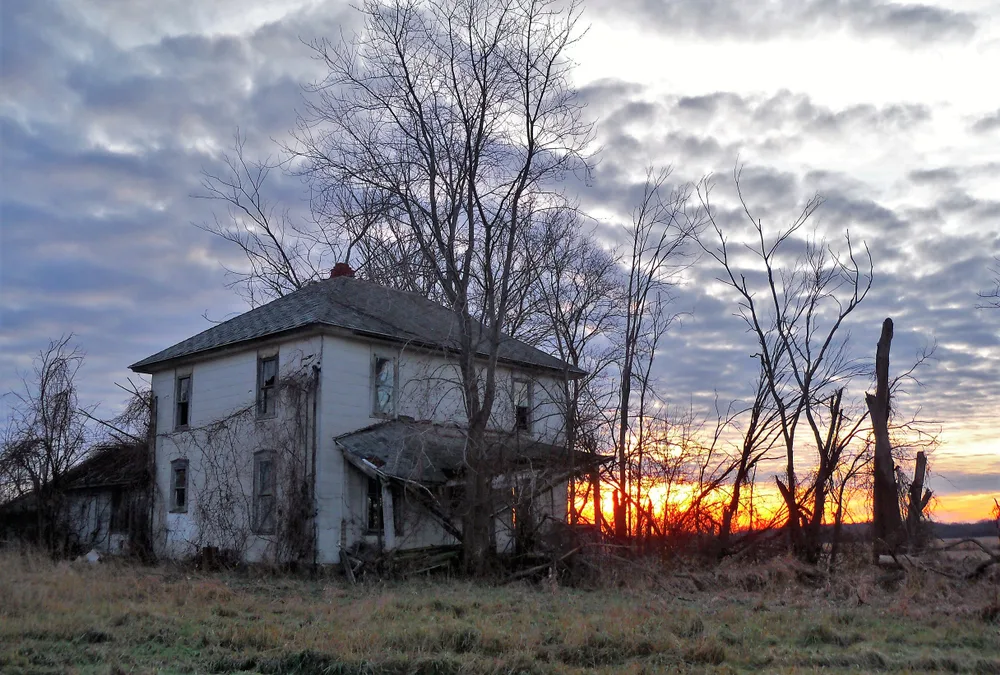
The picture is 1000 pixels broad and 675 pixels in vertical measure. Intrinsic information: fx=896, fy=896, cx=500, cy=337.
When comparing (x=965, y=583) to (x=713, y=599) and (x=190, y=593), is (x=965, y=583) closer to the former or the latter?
(x=713, y=599)

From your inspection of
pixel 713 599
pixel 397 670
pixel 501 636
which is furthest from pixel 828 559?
pixel 397 670

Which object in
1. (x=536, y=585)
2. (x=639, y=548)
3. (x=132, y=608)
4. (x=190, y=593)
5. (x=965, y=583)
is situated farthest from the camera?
(x=639, y=548)

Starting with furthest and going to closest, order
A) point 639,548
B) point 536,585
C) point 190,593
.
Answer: point 639,548, point 536,585, point 190,593

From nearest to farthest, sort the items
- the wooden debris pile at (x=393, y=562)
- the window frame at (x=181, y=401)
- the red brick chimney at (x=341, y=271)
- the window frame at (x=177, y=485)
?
1. the wooden debris pile at (x=393, y=562)
2. the window frame at (x=177, y=485)
3. the window frame at (x=181, y=401)
4. the red brick chimney at (x=341, y=271)

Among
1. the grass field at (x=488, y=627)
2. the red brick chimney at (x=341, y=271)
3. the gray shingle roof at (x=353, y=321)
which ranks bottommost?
the grass field at (x=488, y=627)

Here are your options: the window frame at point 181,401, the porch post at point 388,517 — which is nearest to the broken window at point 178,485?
the window frame at point 181,401

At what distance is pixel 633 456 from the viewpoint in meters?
22.7

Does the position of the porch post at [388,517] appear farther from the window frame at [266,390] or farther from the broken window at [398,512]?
the window frame at [266,390]

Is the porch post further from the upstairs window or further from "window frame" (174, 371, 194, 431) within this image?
"window frame" (174, 371, 194, 431)

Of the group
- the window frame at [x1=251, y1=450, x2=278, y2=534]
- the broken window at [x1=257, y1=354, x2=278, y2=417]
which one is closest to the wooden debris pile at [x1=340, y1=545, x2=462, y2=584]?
the window frame at [x1=251, y1=450, x2=278, y2=534]

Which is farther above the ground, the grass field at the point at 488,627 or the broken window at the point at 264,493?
the broken window at the point at 264,493

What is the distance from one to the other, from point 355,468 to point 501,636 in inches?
433

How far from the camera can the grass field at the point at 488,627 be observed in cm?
970

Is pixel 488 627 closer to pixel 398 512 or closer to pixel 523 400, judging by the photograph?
pixel 398 512
